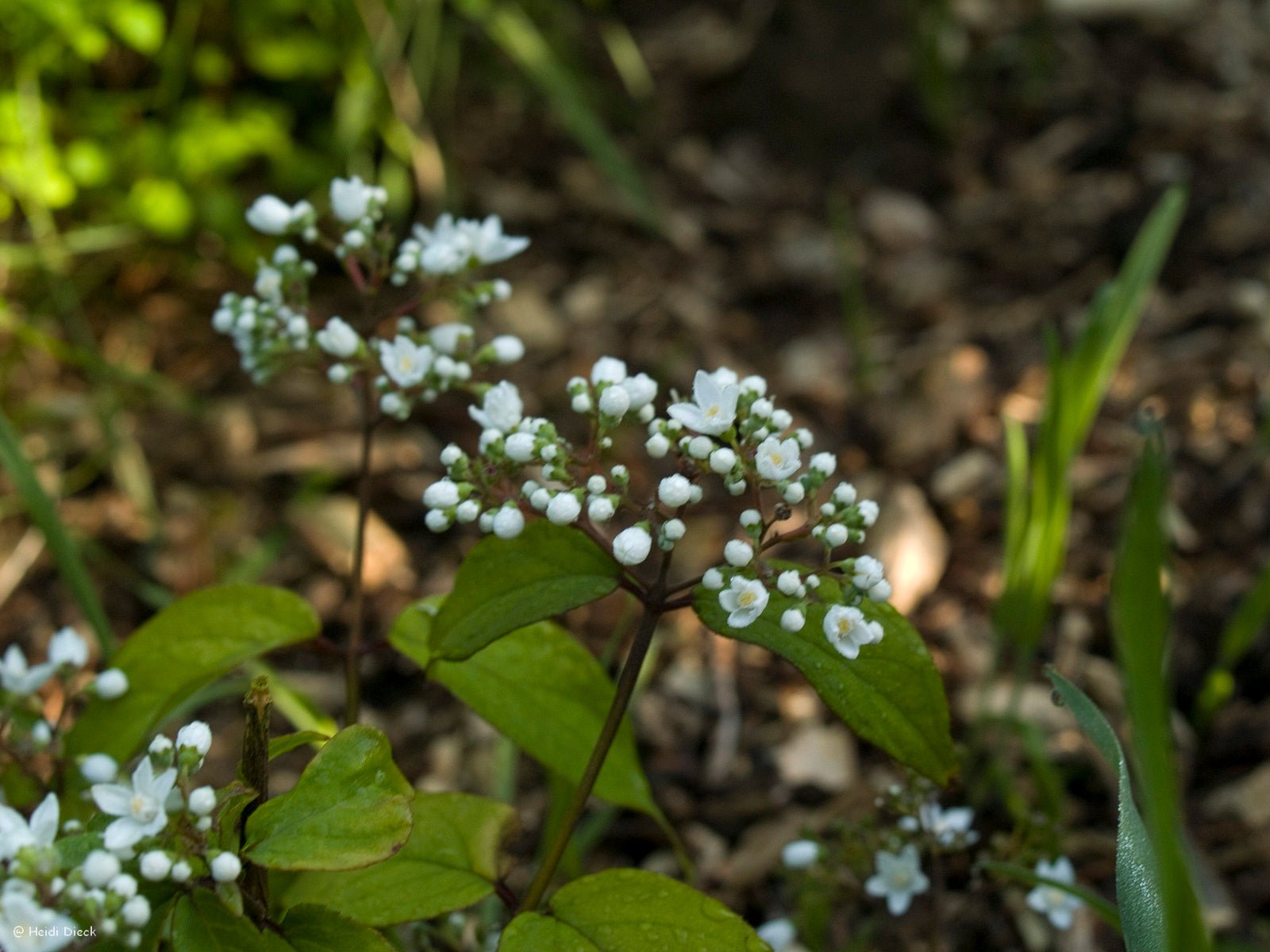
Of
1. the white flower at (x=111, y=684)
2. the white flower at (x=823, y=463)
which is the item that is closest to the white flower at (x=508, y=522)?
the white flower at (x=823, y=463)

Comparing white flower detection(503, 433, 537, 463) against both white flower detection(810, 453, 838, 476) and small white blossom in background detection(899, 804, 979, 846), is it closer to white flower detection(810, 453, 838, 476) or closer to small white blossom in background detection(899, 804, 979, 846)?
white flower detection(810, 453, 838, 476)

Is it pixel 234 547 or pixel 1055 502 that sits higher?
pixel 1055 502

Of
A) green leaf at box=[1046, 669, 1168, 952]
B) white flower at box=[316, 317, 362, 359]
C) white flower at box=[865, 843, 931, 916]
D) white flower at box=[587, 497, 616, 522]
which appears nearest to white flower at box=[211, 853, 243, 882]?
white flower at box=[587, 497, 616, 522]

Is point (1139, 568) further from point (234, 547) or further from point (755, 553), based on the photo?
point (234, 547)

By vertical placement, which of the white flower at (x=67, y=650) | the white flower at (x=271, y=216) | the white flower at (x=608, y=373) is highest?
the white flower at (x=271, y=216)

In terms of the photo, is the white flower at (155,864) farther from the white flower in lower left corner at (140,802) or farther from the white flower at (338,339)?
the white flower at (338,339)

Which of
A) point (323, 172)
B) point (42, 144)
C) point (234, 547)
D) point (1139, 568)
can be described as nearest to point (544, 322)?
point (323, 172)
